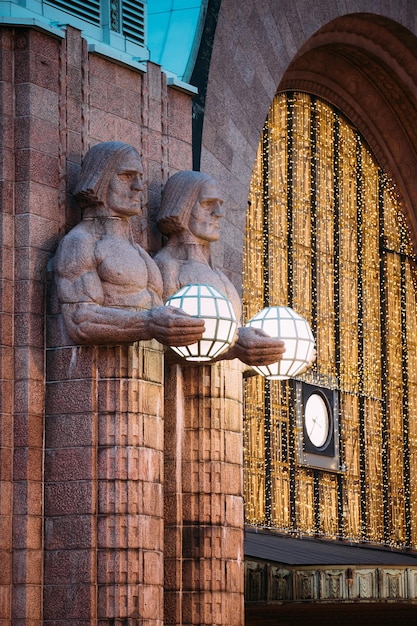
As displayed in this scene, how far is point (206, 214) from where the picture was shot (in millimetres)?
15477

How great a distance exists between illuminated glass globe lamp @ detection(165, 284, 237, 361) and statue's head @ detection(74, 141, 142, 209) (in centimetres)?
116

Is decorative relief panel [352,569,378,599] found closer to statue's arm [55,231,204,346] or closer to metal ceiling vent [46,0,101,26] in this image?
statue's arm [55,231,204,346]

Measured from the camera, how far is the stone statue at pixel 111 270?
1375cm

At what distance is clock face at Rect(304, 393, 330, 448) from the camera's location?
21375mm

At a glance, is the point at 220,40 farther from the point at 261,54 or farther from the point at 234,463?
the point at 234,463

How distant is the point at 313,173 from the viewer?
22406 mm

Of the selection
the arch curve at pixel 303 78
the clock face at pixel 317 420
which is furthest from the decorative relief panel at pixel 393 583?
the arch curve at pixel 303 78

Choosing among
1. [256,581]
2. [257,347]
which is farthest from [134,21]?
[256,581]

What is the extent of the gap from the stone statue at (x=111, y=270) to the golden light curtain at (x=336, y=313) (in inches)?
237

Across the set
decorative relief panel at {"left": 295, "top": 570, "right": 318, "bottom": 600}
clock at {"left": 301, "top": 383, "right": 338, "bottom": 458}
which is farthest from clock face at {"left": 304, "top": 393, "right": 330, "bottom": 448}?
decorative relief panel at {"left": 295, "top": 570, "right": 318, "bottom": 600}

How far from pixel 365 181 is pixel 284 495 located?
552cm

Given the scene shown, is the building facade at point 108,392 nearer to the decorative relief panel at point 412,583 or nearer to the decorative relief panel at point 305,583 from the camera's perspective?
the decorative relief panel at point 305,583

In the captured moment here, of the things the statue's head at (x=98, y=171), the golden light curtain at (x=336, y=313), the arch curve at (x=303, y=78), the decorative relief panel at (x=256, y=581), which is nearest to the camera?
the statue's head at (x=98, y=171)

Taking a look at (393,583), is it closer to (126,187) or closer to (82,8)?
(126,187)
